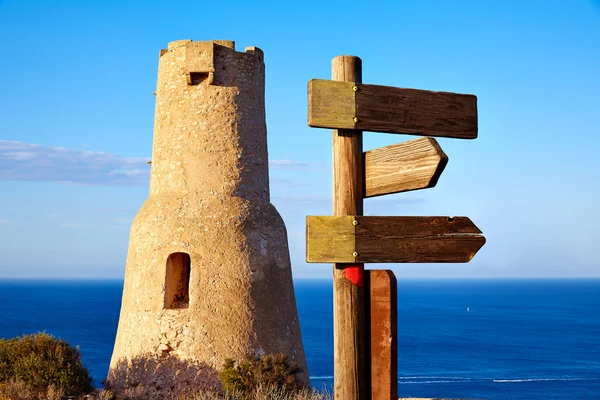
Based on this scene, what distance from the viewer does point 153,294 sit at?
39.6 ft

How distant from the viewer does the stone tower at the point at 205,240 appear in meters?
11.7

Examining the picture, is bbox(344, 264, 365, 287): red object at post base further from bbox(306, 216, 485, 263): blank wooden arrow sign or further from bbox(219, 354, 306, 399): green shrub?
bbox(219, 354, 306, 399): green shrub

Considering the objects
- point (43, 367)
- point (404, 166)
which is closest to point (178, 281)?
point (43, 367)

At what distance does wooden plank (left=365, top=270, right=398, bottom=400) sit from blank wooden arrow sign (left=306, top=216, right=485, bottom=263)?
0.54ft

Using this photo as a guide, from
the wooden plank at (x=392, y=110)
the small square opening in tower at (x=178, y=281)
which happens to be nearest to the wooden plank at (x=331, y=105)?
the wooden plank at (x=392, y=110)

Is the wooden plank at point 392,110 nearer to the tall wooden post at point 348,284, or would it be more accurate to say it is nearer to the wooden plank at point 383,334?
the tall wooden post at point 348,284

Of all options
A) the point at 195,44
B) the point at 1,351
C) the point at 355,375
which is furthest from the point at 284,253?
the point at 355,375

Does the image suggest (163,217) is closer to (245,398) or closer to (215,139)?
(215,139)

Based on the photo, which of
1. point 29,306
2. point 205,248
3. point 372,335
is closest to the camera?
point 372,335

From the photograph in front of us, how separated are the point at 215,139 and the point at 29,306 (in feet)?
340

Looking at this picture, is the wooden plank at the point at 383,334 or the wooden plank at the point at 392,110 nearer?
the wooden plank at the point at 383,334

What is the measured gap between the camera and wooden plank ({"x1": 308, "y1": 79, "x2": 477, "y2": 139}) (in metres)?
4.96

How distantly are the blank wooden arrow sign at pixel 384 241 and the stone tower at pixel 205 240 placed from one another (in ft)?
23.3

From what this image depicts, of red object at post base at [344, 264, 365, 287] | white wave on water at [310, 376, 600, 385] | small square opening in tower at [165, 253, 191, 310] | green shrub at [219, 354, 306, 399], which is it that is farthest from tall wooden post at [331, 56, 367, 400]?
white wave on water at [310, 376, 600, 385]
